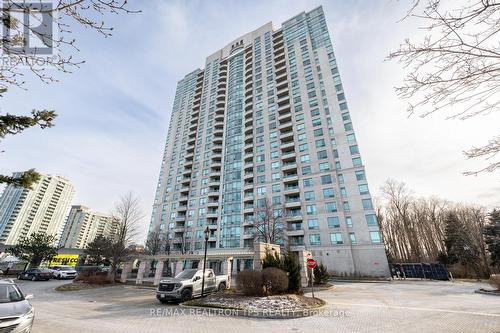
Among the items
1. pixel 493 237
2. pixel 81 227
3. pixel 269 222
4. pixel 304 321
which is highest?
pixel 81 227

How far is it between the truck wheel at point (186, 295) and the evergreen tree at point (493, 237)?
37597 mm

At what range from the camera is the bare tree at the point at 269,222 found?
37.4 m

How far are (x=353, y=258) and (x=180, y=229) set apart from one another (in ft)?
124

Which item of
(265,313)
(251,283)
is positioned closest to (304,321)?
(265,313)

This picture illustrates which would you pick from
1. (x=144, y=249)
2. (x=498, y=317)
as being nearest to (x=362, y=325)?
(x=498, y=317)

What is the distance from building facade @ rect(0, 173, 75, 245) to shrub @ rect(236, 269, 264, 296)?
430 ft

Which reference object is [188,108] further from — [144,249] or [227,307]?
[227,307]

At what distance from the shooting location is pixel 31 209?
110 meters

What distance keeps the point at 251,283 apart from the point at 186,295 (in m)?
4.10

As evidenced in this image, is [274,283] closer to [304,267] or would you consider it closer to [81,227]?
[304,267]

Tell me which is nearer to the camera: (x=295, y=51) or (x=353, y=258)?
(x=353, y=258)

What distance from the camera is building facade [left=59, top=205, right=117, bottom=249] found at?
5177 inches

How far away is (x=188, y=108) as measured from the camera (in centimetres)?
7512

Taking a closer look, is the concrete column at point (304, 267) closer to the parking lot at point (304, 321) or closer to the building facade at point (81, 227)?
the parking lot at point (304, 321)
